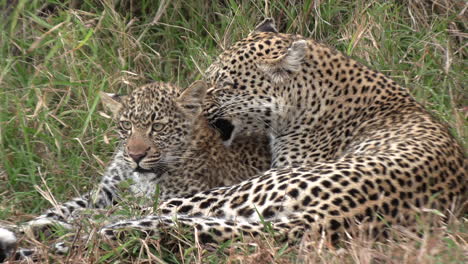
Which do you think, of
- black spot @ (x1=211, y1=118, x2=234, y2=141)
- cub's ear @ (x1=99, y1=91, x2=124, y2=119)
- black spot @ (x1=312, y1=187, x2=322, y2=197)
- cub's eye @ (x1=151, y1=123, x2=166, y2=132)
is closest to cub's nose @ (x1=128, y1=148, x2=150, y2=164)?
cub's eye @ (x1=151, y1=123, x2=166, y2=132)

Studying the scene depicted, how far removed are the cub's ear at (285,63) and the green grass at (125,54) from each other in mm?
1050

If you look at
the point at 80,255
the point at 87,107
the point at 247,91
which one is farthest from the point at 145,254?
the point at 87,107

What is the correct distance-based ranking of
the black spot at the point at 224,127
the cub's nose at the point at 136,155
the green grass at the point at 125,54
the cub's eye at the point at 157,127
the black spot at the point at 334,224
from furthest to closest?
the green grass at the point at 125,54 → the black spot at the point at 224,127 → the cub's eye at the point at 157,127 → the cub's nose at the point at 136,155 → the black spot at the point at 334,224

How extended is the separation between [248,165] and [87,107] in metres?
1.48

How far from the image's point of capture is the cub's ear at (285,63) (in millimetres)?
6824

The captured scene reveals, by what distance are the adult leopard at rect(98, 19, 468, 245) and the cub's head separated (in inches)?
13.7

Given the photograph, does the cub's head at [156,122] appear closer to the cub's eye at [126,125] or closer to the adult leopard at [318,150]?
the cub's eye at [126,125]

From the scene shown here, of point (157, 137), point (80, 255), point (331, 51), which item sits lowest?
point (80, 255)

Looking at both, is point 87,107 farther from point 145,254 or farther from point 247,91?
point 145,254

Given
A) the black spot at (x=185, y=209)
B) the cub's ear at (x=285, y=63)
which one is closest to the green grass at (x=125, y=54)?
the cub's ear at (x=285, y=63)

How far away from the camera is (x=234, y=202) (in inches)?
228

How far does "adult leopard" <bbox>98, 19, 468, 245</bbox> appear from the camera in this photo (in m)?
5.33

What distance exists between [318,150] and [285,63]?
65 centimetres

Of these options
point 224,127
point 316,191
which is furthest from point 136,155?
point 316,191
